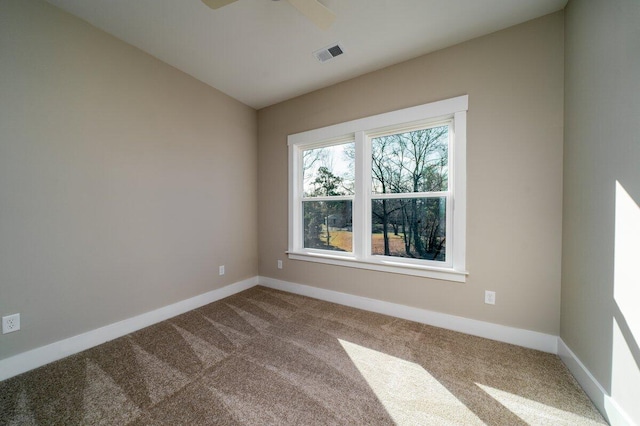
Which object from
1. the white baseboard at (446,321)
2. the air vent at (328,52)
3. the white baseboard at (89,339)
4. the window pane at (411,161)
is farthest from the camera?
the window pane at (411,161)

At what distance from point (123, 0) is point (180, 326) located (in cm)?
278

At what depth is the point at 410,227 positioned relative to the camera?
2.60 meters

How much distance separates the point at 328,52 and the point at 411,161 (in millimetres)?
1397

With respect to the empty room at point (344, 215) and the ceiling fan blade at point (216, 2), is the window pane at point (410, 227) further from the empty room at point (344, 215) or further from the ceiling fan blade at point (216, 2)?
the ceiling fan blade at point (216, 2)

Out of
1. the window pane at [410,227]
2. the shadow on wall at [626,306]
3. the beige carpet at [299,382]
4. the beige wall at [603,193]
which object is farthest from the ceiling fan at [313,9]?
the beige carpet at [299,382]

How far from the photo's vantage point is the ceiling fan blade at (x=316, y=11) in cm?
157

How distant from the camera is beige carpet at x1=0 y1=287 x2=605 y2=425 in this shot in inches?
51.8

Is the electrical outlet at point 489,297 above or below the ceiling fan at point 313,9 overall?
below

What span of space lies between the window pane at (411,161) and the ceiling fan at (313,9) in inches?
53.4

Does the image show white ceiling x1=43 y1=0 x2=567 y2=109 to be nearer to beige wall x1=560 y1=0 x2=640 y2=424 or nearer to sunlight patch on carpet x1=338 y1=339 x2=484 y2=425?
beige wall x1=560 y1=0 x2=640 y2=424

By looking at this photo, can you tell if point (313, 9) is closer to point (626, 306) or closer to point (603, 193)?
point (603, 193)

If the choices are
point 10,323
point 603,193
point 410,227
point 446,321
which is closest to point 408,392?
point 446,321

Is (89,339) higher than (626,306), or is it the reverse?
(626,306)

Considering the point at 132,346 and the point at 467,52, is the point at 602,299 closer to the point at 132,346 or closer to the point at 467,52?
the point at 467,52
